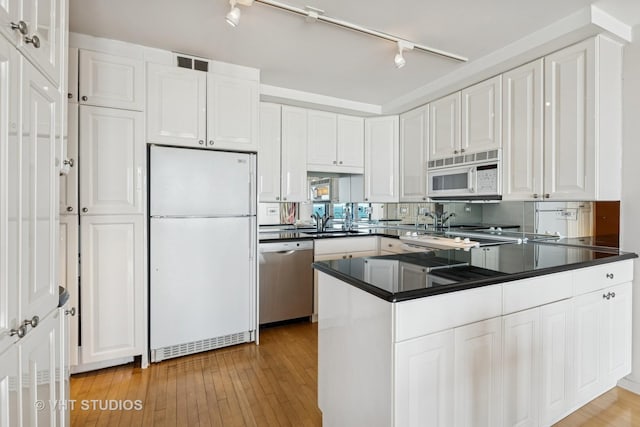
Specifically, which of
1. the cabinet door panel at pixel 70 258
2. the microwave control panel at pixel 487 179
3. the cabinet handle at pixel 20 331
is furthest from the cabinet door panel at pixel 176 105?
the microwave control panel at pixel 487 179

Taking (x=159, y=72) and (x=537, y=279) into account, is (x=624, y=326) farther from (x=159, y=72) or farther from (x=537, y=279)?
(x=159, y=72)

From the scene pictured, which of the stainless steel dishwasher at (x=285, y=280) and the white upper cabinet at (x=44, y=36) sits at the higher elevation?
the white upper cabinet at (x=44, y=36)

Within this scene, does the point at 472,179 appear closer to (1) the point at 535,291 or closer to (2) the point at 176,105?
A: (1) the point at 535,291

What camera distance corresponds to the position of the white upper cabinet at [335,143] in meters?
3.62

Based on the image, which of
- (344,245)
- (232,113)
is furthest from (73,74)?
(344,245)

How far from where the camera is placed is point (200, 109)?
2.54 m

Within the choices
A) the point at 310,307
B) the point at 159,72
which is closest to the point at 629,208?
the point at 310,307

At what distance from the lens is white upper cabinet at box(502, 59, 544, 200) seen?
2363 mm

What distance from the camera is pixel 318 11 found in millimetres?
1972

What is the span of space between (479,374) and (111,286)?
2.41 metres

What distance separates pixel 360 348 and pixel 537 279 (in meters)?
0.93

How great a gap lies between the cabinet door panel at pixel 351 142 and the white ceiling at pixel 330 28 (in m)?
0.94

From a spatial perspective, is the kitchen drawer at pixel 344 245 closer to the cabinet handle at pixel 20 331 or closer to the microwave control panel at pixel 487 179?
the microwave control panel at pixel 487 179

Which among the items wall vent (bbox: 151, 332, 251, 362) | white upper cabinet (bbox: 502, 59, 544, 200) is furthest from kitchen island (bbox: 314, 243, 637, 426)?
wall vent (bbox: 151, 332, 251, 362)
